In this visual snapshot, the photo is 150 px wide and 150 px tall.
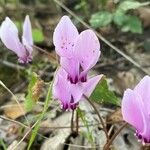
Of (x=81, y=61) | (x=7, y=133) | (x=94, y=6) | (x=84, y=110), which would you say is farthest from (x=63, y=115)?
(x=94, y=6)

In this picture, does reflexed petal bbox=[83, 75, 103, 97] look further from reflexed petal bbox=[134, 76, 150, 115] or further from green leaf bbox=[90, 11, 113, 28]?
green leaf bbox=[90, 11, 113, 28]

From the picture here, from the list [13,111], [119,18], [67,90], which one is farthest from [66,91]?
[119,18]

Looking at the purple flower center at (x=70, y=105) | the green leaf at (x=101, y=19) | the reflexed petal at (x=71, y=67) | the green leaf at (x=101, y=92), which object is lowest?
the green leaf at (x=101, y=92)

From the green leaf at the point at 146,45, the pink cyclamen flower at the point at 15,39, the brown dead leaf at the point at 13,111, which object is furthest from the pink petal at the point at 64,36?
the green leaf at the point at 146,45

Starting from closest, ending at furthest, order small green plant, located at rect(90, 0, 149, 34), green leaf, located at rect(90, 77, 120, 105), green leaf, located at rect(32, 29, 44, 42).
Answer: green leaf, located at rect(90, 77, 120, 105) → small green plant, located at rect(90, 0, 149, 34) → green leaf, located at rect(32, 29, 44, 42)

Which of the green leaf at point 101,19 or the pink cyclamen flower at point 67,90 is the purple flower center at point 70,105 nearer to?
the pink cyclamen flower at point 67,90

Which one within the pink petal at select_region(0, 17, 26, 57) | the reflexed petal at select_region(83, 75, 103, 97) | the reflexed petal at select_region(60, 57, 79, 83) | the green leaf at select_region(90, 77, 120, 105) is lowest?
the green leaf at select_region(90, 77, 120, 105)

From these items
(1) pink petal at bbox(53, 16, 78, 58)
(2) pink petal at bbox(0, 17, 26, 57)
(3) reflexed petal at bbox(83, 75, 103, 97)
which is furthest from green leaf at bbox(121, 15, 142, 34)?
(1) pink petal at bbox(53, 16, 78, 58)

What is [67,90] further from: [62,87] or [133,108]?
[133,108]
